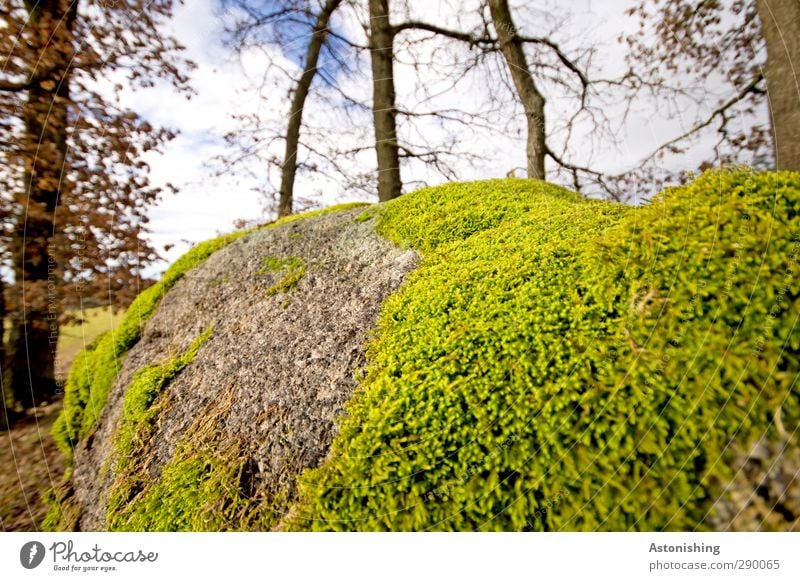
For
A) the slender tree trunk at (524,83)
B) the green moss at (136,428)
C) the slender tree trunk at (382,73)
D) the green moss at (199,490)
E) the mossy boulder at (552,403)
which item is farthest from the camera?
the slender tree trunk at (382,73)

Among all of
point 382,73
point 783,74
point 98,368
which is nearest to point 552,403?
point 783,74

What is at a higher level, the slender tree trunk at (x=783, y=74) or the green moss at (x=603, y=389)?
the slender tree trunk at (x=783, y=74)

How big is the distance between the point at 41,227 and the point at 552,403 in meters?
3.87

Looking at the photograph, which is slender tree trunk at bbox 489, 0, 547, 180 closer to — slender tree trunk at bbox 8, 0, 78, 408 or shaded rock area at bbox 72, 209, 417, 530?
shaded rock area at bbox 72, 209, 417, 530

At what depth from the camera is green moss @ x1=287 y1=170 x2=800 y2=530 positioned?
→ 118cm

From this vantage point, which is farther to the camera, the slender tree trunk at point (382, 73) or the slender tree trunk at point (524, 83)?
the slender tree trunk at point (382, 73)

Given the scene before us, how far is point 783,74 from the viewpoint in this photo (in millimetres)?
1934

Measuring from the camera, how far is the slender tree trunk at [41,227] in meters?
2.60

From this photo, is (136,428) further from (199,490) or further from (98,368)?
(98,368)

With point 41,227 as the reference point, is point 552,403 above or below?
below

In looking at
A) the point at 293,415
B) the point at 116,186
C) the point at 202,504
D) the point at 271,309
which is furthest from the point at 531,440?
the point at 116,186

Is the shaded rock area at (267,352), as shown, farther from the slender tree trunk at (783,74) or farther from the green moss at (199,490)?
the slender tree trunk at (783,74)

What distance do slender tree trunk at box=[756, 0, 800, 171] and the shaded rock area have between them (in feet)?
6.68

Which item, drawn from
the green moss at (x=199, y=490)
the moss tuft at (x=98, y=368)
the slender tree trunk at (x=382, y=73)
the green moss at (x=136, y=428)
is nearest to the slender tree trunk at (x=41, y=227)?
the moss tuft at (x=98, y=368)
